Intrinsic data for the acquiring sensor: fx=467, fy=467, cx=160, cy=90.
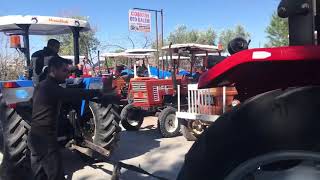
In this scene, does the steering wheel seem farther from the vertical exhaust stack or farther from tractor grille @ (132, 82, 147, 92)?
tractor grille @ (132, 82, 147, 92)

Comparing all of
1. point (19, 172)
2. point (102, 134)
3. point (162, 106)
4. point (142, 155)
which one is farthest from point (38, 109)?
point (162, 106)

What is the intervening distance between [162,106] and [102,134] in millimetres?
4273

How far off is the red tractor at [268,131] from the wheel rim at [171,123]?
26.4 ft

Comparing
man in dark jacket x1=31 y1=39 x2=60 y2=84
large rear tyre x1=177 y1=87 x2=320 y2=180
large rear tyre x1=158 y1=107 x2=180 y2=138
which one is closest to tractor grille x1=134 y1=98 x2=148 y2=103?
large rear tyre x1=158 y1=107 x2=180 y2=138

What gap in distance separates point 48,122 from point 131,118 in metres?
6.18

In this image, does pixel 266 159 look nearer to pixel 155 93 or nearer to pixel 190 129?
pixel 190 129

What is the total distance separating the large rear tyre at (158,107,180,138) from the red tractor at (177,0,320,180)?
7858 mm

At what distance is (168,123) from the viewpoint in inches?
399

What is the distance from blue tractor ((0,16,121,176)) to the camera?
6.08 metres

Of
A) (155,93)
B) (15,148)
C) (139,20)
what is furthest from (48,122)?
(139,20)

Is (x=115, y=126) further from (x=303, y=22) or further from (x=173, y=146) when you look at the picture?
(x=303, y=22)

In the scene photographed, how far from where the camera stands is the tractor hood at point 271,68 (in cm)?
180

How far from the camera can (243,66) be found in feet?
6.52

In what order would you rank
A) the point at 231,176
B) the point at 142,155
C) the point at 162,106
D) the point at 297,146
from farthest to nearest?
the point at 162,106, the point at 142,155, the point at 231,176, the point at 297,146
